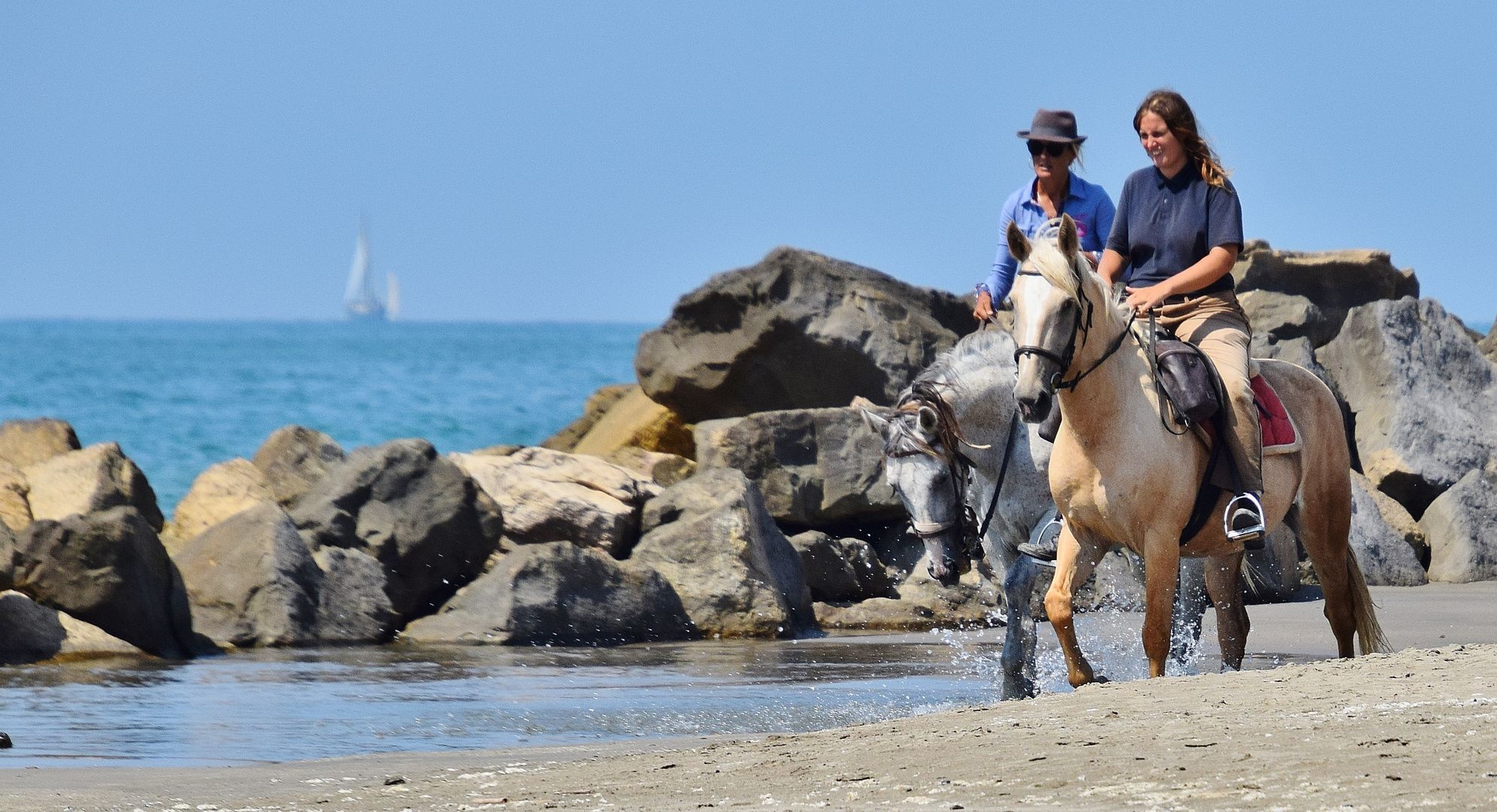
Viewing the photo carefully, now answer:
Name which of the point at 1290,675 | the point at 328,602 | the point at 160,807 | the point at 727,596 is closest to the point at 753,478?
the point at 727,596

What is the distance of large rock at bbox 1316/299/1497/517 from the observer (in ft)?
45.3

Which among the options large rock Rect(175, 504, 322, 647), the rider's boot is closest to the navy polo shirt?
the rider's boot

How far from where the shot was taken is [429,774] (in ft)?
20.2

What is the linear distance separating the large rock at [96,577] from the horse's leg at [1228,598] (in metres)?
6.10

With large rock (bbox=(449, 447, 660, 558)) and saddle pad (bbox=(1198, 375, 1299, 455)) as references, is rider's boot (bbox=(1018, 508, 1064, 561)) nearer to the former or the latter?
saddle pad (bbox=(1198, 375, 1299, 455))

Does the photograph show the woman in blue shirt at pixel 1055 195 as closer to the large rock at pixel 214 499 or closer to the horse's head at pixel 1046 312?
the horse's head at pixel 1046 312

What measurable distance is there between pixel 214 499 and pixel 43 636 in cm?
405

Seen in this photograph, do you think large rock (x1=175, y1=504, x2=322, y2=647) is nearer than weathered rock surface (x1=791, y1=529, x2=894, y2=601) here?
Yes

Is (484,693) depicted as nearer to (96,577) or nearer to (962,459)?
(962,459)

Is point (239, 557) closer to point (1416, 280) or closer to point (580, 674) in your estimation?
point (580, 674)

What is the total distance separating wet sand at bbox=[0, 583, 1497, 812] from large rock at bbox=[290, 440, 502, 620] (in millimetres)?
5210

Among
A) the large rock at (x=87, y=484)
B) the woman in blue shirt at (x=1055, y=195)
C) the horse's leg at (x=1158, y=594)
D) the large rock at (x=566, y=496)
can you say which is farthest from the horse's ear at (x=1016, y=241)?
the large rock at (x=87, y=484)

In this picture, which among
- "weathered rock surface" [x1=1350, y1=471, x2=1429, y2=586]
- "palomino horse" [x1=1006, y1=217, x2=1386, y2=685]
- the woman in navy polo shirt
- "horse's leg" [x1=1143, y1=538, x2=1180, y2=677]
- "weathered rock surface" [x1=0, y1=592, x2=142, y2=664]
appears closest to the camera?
"palomino horse" [x1=1006, y1=217, x2=1386, y2=685]

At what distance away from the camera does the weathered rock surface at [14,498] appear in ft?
40.8
